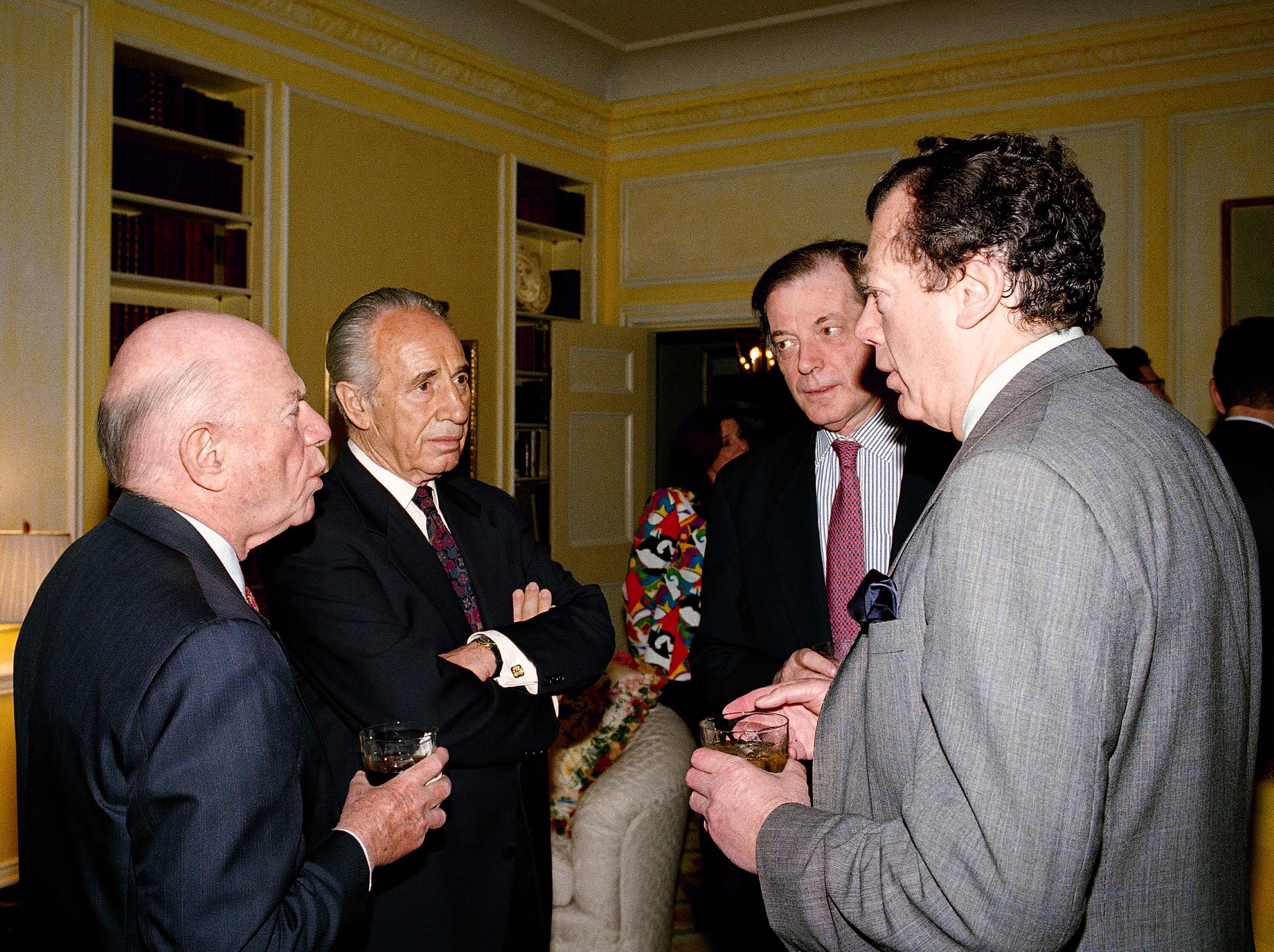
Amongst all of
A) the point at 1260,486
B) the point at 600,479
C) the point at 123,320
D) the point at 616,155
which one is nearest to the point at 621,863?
the point at 1260,486

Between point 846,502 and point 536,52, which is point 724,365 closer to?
point 536,52

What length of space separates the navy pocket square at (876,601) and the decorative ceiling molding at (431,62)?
453 centimetres

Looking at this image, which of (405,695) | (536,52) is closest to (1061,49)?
(536,52)

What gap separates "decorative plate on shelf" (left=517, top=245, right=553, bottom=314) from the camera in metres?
6.24

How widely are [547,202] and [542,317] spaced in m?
0.74

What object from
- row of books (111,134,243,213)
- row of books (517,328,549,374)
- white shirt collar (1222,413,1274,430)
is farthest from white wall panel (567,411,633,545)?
white shirt collar (1222,413,1274,430)

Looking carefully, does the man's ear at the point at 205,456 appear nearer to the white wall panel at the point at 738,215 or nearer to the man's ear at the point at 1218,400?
the man's ear at the point at 1218,400

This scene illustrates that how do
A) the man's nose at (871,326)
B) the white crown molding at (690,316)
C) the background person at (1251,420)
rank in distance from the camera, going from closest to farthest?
the man's nose at (871,326) < the background person at (1251,420) < the white crown molding at (690,316)

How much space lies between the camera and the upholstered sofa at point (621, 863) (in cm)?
290

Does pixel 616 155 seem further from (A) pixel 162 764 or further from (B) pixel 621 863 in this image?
(A) pixel 162 764

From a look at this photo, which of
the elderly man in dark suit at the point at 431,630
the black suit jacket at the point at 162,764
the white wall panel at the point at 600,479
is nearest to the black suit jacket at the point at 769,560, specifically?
the elderly man in dark suit at the point at 431,630

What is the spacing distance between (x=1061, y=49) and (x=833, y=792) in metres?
5.30

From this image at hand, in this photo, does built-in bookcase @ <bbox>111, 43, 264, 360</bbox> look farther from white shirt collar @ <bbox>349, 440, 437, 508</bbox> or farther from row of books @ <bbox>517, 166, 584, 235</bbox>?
white shirt collar @ <bbox>349, 440, 437, 508</bbox>

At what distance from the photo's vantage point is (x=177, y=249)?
4410 mm
